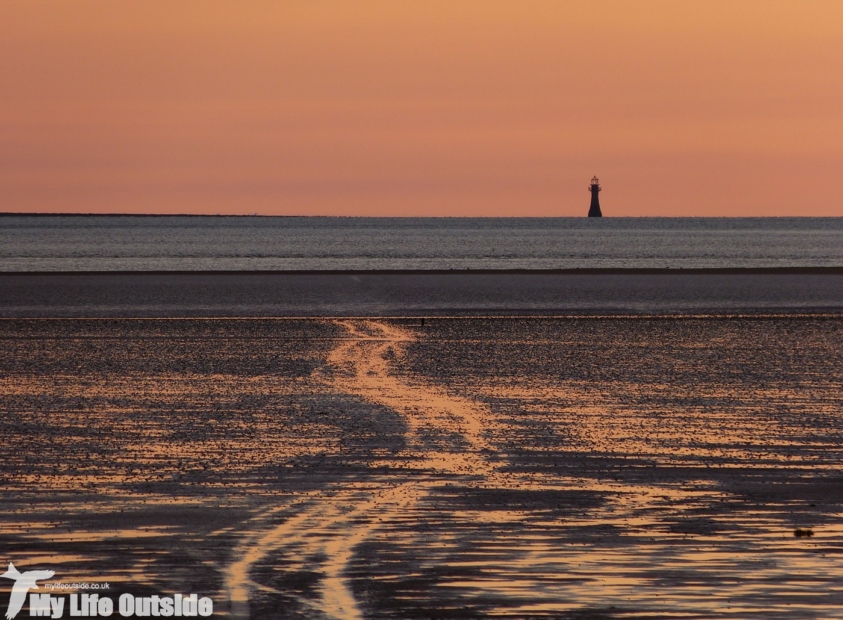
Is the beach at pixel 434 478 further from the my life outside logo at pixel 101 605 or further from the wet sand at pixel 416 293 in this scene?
the wet sand at pixel 416 293

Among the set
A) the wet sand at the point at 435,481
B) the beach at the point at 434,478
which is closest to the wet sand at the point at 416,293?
the beach at the point at 434,478

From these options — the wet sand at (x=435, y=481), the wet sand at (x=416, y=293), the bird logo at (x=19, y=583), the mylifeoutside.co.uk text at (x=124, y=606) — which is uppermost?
the wet sand at (x=416, y=293)

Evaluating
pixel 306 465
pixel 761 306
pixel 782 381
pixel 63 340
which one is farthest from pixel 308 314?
pixel 306 465

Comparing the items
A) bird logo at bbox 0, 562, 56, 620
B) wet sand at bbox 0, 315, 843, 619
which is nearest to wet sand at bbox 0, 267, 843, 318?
wet sand at bbox 0, 315, 843, 619

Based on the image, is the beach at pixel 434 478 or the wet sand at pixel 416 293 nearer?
the beach at pixel 434 478

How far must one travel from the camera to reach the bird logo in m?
9.07

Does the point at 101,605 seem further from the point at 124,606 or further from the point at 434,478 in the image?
the point at 434,478

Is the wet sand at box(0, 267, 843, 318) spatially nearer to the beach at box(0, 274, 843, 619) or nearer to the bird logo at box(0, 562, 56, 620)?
the beach at box(0, 274, 843, 619)

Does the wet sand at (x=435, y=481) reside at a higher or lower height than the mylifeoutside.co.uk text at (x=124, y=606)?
lower

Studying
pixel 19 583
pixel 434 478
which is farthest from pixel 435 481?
pixel 19 583

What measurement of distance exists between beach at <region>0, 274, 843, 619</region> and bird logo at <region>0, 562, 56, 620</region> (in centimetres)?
29

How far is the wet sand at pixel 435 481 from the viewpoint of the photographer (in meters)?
9.84

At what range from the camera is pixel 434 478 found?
14.4m

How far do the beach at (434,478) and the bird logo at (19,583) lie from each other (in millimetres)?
286
